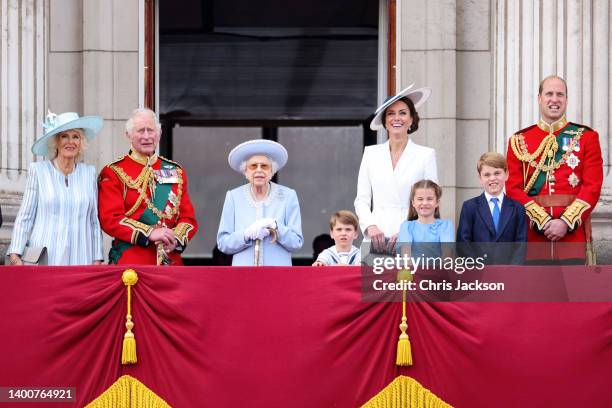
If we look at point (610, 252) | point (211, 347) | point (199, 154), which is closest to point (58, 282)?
point (211, 347)

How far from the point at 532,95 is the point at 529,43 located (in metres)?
0.47

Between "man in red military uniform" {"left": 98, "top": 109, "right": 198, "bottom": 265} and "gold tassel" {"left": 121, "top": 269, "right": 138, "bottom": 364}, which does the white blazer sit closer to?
"man in red military uniform" {"left": 98, "top": 109, "right": 198, "bottom": 265}

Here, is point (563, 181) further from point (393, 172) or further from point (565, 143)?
point (393, 172)

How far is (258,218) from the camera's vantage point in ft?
32.9

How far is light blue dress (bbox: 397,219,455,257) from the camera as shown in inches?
360

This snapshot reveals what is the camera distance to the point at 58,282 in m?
9.03

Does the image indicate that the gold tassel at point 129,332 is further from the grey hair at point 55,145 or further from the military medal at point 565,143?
the military medal at point 565,143

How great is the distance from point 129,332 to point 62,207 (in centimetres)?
123

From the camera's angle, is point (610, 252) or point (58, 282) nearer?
point (58, 282)

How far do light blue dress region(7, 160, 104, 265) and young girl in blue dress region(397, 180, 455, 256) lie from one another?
86.7 inches

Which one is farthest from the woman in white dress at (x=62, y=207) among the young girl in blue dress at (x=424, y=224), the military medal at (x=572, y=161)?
the military medal at (x=572, y=161)

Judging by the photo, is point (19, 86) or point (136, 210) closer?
point (136, 210)

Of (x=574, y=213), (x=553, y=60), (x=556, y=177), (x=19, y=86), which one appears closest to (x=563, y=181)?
(x=556, y=177)

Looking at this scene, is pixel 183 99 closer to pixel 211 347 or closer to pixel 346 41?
pixel 346 41
